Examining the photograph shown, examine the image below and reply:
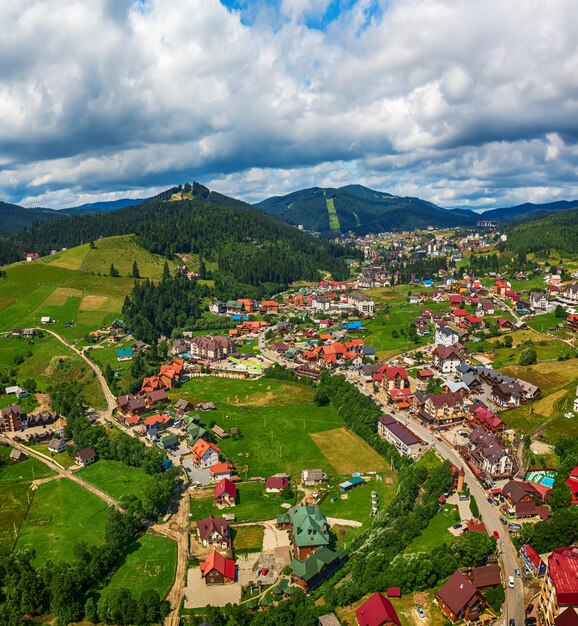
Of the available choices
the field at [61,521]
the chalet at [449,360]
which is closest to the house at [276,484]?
the field at [61,521]

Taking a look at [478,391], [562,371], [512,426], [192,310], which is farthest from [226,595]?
[192,310]

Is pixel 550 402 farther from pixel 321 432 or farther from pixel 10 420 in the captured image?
pixel 10 420

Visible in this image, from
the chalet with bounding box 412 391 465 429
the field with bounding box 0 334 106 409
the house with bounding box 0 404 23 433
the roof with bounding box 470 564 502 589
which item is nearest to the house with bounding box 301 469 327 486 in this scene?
the chalet with bounding box 412 391 465 429

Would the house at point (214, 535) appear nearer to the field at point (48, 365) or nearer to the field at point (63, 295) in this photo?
the field at point (48, 365)

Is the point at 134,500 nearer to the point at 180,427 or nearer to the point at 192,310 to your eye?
the point at 180,427

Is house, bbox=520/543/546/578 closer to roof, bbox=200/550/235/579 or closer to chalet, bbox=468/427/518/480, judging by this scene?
chalet, bbox=468/427/518/480
